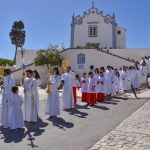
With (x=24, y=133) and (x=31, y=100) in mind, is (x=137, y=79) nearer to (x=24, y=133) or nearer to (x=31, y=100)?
(x=31, y=100)

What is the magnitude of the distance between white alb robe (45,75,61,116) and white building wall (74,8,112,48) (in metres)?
34.5

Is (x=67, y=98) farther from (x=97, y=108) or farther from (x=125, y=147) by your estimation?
(x=125, y=147)

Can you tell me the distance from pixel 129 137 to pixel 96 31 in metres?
39.4

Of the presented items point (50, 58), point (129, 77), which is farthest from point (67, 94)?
point (50, 58)

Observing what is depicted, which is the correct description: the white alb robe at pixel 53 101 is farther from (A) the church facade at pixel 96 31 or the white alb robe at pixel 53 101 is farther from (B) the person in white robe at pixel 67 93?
(A) the church facade at pixel 96 31

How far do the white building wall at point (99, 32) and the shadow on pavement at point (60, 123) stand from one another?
116 feet

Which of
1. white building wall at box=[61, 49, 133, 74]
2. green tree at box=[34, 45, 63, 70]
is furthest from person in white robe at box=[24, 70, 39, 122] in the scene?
green tree at box=[34, 45, 63, 70]

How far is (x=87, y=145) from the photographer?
9133 mm

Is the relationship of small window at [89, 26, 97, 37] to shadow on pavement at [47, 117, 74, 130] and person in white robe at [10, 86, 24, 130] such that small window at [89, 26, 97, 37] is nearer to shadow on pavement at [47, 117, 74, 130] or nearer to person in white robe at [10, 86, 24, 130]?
shadow on pavement at [47, 117, 74, 130]

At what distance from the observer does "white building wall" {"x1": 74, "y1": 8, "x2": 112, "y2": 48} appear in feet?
157

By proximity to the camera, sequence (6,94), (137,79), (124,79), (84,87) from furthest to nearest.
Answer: (137,79), (124,79), (84,87), (6,94)

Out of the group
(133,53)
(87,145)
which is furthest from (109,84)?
(133,53)

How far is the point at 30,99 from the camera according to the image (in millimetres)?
12422

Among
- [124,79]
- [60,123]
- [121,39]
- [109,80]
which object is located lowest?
[60,123]
